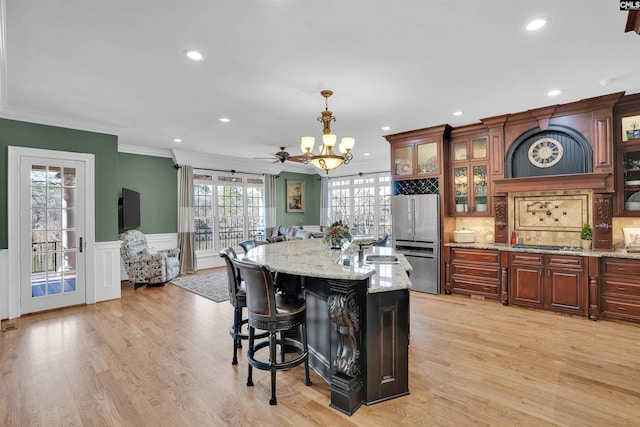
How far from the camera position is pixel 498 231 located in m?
4.98

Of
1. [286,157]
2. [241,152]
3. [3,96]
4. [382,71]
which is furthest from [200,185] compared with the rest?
[382,71]

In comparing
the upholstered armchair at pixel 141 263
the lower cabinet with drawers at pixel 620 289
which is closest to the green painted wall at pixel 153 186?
the upholstered armchair at pixel 141 263

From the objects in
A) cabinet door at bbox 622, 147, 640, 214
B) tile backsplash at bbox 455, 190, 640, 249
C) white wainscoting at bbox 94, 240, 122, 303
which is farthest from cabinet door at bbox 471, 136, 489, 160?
white wainscoting at bbox 94, 240, 122, 303

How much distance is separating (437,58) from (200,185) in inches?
251

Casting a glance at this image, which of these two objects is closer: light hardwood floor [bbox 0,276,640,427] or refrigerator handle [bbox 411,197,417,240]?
light hardwood floor [bbox 0,276,640,427]

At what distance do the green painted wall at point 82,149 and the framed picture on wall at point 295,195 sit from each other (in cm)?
513

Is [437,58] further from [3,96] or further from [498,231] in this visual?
[3,96]

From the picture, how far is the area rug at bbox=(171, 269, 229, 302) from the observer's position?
5332mm

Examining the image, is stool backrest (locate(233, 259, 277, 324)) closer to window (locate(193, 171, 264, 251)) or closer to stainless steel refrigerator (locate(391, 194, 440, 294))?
stainless steel refrigerator (locate(391, 194, 440, 294))

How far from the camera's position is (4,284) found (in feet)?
13.8

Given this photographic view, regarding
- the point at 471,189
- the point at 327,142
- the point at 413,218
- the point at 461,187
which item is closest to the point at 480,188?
the point at 471,189

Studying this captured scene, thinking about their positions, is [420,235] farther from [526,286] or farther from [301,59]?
[301,59]

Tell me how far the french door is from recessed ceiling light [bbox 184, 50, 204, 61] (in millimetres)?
3284

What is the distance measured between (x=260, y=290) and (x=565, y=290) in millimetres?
4102
